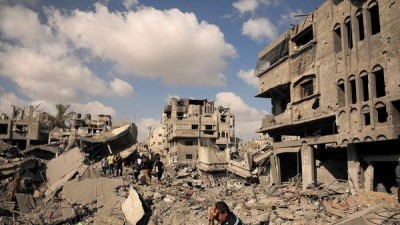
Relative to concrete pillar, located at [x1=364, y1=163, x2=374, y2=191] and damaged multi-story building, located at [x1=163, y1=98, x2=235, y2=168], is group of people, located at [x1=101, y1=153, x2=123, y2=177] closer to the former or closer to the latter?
concrete pillar, located at [x1=364, y1=163, x2=374, y2=191]

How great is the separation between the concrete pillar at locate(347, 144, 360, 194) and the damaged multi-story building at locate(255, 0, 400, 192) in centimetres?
4

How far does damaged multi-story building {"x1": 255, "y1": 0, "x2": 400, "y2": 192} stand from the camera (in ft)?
45.7

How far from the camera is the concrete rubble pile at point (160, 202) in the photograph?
13.2 m

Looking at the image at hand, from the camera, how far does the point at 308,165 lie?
59.6 ft

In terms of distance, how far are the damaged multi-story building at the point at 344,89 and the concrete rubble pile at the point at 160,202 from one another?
172 centimetres

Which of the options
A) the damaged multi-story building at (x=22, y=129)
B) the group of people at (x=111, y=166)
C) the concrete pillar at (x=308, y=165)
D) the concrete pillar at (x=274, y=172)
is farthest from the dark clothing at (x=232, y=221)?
the damaged multi-story building at (x=22, y=129)

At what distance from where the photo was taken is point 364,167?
15445mm

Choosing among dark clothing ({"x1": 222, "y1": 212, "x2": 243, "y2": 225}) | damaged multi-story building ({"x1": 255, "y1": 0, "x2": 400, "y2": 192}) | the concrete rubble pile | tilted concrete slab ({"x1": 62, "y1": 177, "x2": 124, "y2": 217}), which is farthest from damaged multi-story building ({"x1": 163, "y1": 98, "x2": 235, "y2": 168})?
dark clothing ({"x1": 222, "y1": 212, "x2": 243, "y2": 225})

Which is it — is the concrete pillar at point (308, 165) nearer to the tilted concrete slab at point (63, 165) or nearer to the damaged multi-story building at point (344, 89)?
the damaged multi-story building at point (344, 89)

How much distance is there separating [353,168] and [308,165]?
289 centimetres

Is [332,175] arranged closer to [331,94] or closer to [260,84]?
[331,94]

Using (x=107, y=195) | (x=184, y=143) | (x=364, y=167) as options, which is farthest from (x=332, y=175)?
(x=184, y=143)

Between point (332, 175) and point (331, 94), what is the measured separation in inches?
190

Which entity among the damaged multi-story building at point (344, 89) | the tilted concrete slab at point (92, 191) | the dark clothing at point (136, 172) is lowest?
the tilted concrete slab at point (92, 191)
